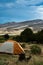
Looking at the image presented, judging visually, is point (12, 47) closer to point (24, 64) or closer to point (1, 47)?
point (1, 47)

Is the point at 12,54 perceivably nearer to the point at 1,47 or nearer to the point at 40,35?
the point at 1,47

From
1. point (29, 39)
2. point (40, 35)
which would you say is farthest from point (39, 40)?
point (29, 39)

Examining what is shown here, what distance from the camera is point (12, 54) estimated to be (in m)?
25.7

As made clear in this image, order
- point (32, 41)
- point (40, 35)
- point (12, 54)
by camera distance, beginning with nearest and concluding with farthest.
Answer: point (12, 54) → point (40, 35) → point (32, 41)

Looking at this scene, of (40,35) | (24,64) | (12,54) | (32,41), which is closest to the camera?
(24,64)

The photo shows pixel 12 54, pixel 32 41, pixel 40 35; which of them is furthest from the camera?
pixel 32 41

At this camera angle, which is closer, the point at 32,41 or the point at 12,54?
the point at 12,54

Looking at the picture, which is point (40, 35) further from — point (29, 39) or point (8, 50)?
point (8, 50)

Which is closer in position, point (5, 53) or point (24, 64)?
point (24, 64)

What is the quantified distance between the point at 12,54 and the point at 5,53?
739mm

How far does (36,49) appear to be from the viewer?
26.5m

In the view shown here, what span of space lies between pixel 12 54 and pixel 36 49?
8.73 ft

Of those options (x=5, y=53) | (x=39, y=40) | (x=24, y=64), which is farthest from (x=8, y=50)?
(x=39, y=40)

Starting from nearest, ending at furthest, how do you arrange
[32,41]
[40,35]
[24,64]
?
[24,64] → [40,35] → [32,41]
